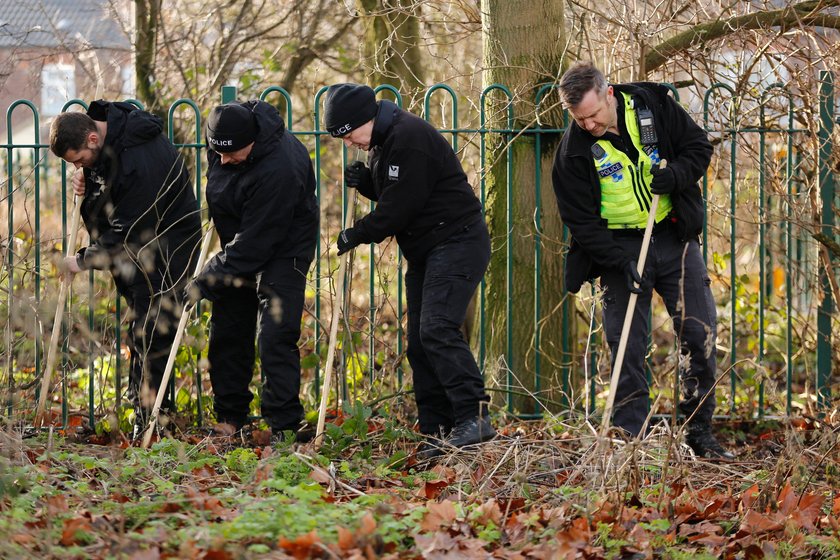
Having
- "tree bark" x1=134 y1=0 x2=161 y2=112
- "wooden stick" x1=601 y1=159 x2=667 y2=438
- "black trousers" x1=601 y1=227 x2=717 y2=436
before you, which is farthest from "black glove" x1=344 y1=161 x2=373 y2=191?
"tree bark" x1=134 y1=0 x2=161 y2=112

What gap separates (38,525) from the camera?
353cm

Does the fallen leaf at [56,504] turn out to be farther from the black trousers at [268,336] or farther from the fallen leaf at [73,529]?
the black trousers at [268,336]

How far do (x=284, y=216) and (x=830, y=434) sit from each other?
9.01 feet

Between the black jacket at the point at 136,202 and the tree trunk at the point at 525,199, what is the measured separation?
1823 mm

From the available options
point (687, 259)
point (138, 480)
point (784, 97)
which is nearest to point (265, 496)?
point (138, 480)

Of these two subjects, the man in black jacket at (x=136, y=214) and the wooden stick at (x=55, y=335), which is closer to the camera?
the man in black jacket at (x=136, y=214)

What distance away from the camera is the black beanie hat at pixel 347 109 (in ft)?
16.1

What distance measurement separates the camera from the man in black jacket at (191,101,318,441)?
5.23 metres

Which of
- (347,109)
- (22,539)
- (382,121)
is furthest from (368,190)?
(22,539)

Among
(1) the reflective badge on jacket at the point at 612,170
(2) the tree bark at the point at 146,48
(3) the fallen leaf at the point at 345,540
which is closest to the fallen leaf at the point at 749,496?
(1) the reflective badge on jacket at the point at 612,170

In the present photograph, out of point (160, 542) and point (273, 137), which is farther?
point (273, 137)

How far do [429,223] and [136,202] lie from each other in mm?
1651

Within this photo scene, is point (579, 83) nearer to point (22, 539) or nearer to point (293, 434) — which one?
point (293, 434)

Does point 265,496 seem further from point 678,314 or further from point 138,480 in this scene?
point 678,314
